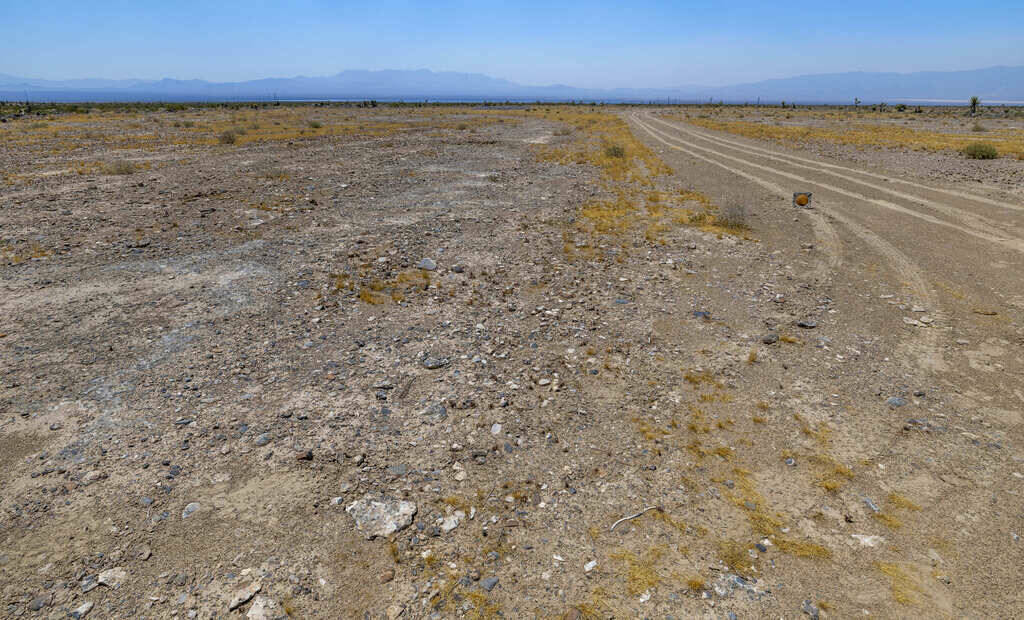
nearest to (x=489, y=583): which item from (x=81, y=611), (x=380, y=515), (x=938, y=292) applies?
(x=380, y=515)

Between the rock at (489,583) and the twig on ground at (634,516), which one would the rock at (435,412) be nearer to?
the rock at (489,583)

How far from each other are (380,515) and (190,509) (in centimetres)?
192

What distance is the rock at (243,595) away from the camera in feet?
12.2

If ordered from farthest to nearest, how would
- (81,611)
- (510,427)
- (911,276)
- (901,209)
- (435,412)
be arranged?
(901,209)
(911,276)
(435,412)
(510,427)
(81,611)

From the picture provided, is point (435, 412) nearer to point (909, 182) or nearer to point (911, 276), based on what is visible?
point (911, 276)

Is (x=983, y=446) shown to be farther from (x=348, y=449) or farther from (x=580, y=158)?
(x=580, y=158)

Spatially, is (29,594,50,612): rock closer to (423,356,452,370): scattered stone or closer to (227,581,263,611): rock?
(227,581,263,611): rock

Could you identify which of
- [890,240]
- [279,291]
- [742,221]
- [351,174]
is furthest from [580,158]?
[279,291]

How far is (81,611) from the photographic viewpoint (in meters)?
3.63

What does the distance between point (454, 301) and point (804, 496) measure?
6670 mm

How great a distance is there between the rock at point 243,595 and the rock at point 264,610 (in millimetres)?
64

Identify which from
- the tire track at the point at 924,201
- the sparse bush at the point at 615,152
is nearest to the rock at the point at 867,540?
the tire track at the point at 924,201

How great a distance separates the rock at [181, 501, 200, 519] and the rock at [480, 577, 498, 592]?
3.02m

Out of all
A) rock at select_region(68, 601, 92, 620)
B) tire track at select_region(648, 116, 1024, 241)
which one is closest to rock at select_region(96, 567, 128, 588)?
rock at select_region(68, 601, 92, 620)
